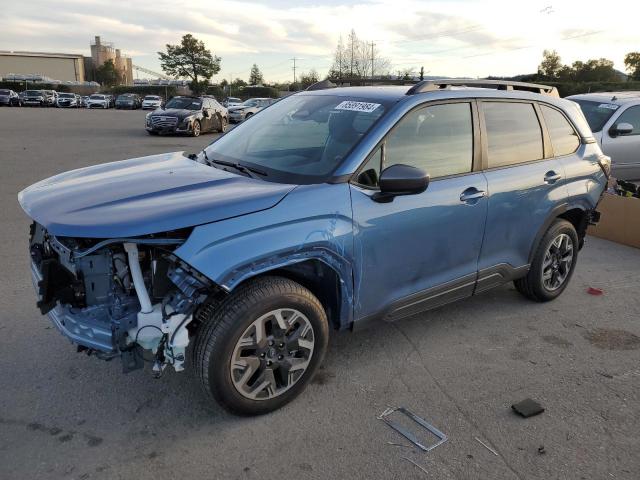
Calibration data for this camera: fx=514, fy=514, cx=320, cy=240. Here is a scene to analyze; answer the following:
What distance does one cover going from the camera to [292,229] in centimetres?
284

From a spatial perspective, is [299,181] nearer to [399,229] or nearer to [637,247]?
[399,229]

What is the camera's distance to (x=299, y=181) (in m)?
3.12

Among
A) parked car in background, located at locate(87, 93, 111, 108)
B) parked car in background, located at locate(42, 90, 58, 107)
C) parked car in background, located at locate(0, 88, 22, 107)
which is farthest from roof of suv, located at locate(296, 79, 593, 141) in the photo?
parked car in background, located at locate(42, 90, 58, 107)

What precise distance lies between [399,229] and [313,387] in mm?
1162

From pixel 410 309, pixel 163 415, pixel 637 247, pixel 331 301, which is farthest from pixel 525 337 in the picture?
pixel 637 247

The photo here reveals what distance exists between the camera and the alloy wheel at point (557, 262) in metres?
4.59

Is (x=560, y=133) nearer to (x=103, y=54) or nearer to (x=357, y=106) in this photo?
(x=357, y=106)

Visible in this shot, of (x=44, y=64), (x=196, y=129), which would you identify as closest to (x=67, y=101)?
(x=196, y=129)

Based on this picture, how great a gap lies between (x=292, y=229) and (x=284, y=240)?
8 cm

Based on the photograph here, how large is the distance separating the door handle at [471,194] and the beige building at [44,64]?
457 feet

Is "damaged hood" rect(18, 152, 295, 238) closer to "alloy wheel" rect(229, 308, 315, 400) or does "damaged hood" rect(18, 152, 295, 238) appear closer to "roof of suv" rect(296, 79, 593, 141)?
"alloy wheel" rect(229, 308, 315, 400)

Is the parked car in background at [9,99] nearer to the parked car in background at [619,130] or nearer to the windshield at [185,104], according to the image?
the windshield at [185,104]

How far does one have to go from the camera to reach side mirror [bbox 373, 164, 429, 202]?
9.89ft

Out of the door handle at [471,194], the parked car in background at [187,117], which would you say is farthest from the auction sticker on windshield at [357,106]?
the parked car in background at [187,117]
